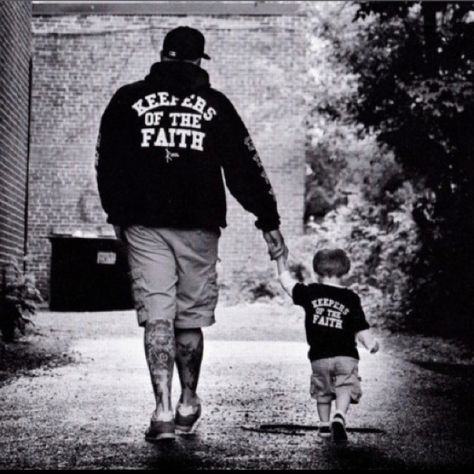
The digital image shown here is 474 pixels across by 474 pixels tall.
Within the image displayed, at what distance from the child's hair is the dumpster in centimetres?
1041

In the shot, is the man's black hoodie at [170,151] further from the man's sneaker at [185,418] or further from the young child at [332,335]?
the man's sneaker at [185,418]

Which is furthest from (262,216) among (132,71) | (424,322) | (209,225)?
(132,71)

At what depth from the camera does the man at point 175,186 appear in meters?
4.30

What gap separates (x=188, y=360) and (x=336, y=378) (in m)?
0.72

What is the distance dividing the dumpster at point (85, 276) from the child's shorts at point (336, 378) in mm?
10484

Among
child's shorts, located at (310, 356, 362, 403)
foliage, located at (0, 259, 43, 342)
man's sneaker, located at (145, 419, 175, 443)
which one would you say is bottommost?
man's sneaker, located at (145, 419, 175, 443)

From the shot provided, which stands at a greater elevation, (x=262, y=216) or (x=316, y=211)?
(x=316, y=211)

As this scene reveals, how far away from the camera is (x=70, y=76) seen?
18.2m

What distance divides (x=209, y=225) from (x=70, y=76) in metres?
14.5

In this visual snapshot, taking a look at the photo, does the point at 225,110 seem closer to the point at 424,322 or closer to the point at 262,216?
the point at 262,216

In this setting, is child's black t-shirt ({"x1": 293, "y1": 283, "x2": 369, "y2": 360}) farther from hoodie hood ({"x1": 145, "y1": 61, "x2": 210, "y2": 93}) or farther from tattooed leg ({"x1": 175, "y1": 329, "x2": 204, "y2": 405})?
hoodie hood ({"x1": 145, "y1": 61, "x2": 210, "y2": 93})

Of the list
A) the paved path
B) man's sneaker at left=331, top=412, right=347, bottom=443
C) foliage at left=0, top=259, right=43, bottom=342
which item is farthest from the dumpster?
man's sneaker at left=331, top=412, right=347, bottom=443

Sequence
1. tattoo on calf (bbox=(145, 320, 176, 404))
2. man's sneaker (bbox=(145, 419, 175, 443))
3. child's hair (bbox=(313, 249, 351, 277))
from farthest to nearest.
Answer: child's hair (bbox=(313, 249, 351, 277))
tattoo on calf (bbox=(145, 320, 176, 404))
man's sneaker (bbox=(145, 419, 175, 443))

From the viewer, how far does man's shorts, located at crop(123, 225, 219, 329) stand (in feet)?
14.0
